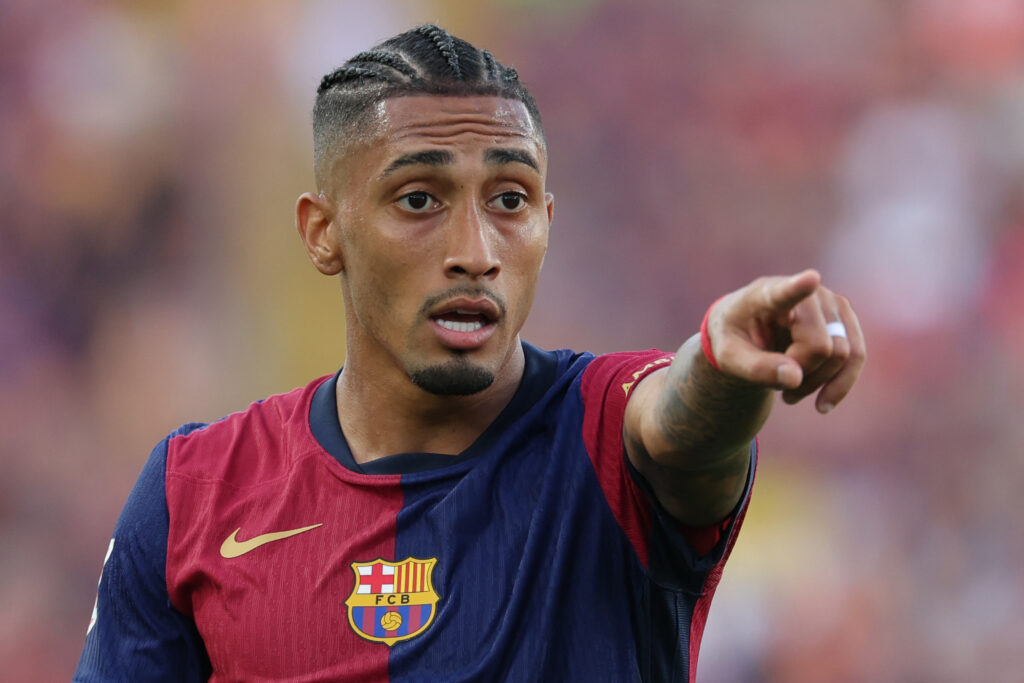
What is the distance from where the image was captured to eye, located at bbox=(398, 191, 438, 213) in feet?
8.11

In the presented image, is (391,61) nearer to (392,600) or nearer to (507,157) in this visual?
(507,157)

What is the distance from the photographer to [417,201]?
97.6 inches

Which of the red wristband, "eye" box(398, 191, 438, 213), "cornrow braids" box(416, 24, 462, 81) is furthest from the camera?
"cornrow braids" box(416, 24, 462, 81)

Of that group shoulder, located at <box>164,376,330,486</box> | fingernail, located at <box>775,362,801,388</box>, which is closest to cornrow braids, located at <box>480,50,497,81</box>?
Answer: shoulder, located at <box>164,376,330,486</box>

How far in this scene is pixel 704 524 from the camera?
2.20 meters

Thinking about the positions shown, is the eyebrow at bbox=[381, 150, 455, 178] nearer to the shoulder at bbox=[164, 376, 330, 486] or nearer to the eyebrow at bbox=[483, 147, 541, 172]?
the eyebrow at bbox=[483, 147, 541, 172]

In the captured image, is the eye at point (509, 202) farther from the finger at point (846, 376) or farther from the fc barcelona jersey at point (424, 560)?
the finger at point (846, 376)

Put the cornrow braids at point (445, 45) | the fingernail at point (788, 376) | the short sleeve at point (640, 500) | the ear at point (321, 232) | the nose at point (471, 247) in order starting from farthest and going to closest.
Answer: the ear at point (321, 232)
the cornrow braids at point (445, 45)
the nose at point (471, 247)
the short sleeve at point (640, 500)
the fingernail at point (788, 376)

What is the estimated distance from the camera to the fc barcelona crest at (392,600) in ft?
7.48

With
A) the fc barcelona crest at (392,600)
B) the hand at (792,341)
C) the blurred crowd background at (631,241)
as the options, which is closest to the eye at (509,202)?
the fc barcelona crest at (392,600)

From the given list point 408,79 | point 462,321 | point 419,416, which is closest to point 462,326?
point 462,321

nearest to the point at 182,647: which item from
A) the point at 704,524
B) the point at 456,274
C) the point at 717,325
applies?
the point at 456,274

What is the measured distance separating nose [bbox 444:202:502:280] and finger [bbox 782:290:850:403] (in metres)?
0.89

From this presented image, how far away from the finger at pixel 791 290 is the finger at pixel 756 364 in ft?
0.22
